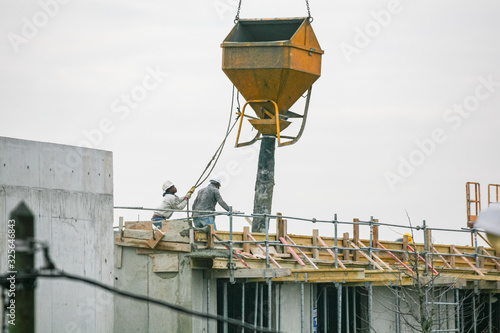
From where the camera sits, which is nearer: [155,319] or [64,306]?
[64,306]

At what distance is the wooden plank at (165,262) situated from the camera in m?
19.5

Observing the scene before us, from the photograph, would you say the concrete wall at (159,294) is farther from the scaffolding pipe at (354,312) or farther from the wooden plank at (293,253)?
the scaffolding pipe at (354,312)

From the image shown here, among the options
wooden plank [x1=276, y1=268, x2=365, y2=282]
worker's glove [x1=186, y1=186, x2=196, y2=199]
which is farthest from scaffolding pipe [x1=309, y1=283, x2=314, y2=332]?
worker's glove [x1=186, y1=186, x2=196, y2=199]

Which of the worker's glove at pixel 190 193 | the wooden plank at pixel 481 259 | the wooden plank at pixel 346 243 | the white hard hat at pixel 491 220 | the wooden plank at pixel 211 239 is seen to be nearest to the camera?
the white hard hat at pixel 491 220

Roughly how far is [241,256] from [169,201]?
2.77m

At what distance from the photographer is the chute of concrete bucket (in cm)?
2228

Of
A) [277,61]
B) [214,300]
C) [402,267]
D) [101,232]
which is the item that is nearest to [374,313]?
[402,267]

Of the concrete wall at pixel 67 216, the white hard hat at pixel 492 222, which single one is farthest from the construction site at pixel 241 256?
the white hard hat at pixel 492 222

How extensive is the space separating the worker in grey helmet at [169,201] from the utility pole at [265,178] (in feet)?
8.58

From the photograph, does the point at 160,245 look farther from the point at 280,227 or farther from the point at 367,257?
the point at 367,257

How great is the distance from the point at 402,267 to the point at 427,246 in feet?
3.92

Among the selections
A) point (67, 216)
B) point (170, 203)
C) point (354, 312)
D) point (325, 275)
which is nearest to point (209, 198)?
point (170, 203)

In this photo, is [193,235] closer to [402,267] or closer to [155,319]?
[155,319]

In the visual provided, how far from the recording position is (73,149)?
13.0 metres
